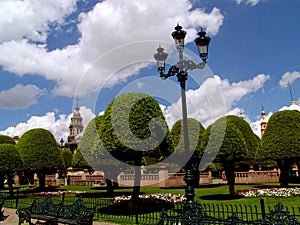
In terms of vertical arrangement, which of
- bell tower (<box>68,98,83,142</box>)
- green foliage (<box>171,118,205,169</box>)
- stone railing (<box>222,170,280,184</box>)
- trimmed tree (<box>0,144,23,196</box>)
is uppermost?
bell tower (<box>68,98,83,142</box>)

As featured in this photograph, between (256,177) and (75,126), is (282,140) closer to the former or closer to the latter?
(256,177)

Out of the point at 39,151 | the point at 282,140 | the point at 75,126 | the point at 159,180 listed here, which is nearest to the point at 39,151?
the point at 39,151

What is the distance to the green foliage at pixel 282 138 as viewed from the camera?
2194 centimetres

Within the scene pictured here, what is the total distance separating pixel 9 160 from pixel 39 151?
4.90 meters

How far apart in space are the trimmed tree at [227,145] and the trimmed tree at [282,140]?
6228 millimetres

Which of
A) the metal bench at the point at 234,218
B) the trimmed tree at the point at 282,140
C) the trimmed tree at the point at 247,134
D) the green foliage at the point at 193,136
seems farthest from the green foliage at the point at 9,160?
the trimmed tree at the point at 247,134

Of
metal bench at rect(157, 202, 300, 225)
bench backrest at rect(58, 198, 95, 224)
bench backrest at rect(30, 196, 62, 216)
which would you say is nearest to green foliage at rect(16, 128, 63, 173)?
bench backrest at rect(30, 196, 62, 216)

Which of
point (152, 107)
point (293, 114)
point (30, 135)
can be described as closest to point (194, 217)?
point (152, 107)

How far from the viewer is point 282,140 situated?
22391mm

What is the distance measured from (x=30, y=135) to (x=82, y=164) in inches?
217

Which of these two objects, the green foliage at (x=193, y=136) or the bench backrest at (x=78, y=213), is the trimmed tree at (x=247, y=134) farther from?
the bench backrest at (x=78, y=213)

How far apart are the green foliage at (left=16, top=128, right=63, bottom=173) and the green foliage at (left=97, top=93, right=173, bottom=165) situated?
1532 cm

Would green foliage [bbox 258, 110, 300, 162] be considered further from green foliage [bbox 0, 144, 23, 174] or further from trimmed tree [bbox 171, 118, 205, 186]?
green foliage [bbox 0, 144, 23, 174]

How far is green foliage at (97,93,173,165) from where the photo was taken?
37.4 ft
